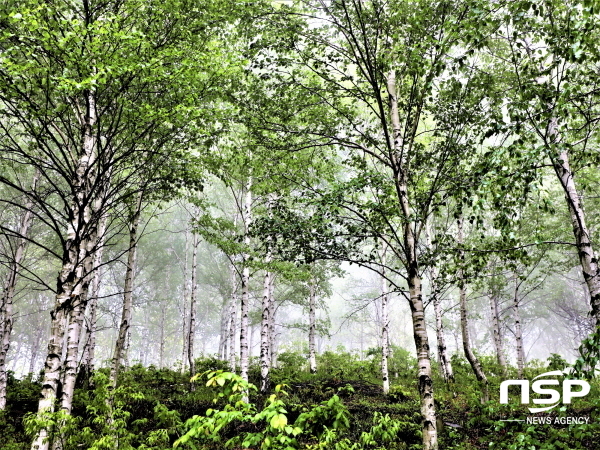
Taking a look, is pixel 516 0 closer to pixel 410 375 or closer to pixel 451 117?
pixel 451 117

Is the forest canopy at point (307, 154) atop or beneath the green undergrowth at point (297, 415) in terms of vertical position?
A: atop

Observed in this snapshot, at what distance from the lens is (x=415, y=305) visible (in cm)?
562

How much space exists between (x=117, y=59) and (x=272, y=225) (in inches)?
144

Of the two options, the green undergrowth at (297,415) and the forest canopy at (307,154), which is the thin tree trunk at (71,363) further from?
the green undergrowth at (297,415)

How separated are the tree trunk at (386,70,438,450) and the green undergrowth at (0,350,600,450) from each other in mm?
934

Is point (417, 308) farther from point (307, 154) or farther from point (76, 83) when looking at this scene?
point (307, 154)

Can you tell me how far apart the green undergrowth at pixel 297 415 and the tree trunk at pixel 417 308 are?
0.93 m

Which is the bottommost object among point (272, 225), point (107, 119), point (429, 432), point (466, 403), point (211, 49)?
point (466, 403)

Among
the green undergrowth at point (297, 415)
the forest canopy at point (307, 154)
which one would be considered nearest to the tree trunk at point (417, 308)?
the forest canopy at point (307, 154)

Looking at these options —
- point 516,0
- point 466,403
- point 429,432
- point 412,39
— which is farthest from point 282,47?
point 466,403

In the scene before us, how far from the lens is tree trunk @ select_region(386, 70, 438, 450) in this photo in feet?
16.5

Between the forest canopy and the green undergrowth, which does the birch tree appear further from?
the green undergrowth

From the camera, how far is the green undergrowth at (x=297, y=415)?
10.9ft

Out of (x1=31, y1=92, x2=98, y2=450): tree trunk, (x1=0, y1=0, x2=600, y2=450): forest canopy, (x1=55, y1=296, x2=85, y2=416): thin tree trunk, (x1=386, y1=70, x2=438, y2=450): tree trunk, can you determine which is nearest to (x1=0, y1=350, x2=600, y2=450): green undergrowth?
(x1=0, y1=0, x2=600, y2=450): forest canopy
